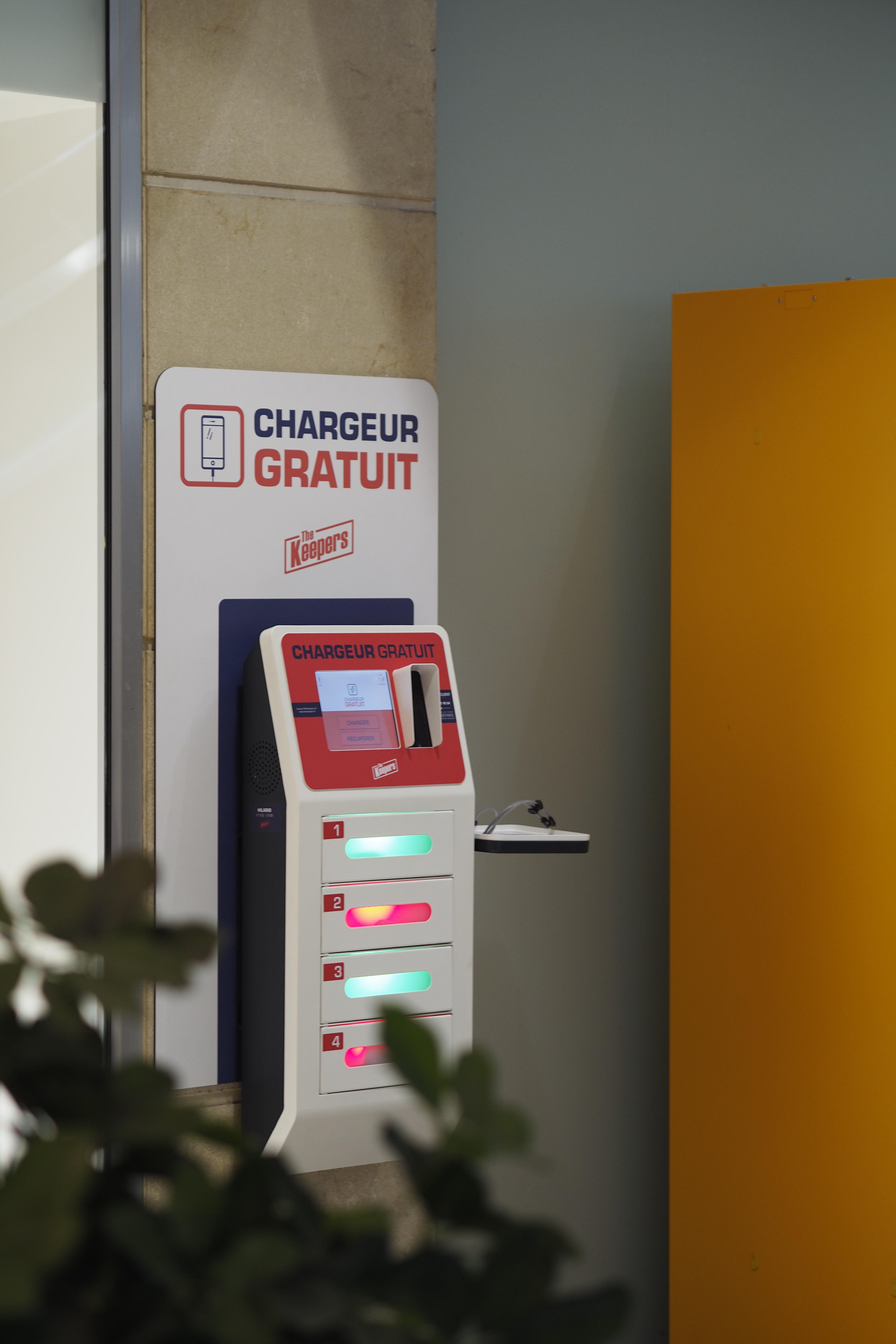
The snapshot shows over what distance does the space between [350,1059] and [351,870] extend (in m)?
0.34

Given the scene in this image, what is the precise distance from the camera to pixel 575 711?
3.28 m

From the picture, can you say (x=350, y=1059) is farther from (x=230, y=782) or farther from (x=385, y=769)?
(x=230, y=782)

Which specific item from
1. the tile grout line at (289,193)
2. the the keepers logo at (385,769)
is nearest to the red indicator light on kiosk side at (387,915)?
the the keepers logo at (385,769)

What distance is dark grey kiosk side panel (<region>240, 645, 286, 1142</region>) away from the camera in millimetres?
2389

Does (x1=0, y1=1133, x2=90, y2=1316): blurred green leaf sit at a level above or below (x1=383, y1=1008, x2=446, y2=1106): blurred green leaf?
below

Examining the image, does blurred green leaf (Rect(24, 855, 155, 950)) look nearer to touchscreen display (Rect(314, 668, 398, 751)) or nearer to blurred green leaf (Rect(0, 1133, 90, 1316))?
blurred green leaf (Rect(0, 1133, 90, 1316))

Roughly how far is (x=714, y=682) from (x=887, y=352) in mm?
823

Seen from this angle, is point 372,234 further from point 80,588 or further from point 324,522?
point 80,588

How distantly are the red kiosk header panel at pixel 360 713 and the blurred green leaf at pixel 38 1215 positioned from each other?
1.97 m

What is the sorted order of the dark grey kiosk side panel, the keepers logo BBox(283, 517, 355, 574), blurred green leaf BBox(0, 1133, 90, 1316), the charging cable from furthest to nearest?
1. the keepers logo BBox(283, 517, 355, 574)
2. the charging cable
3. the dark grey kiosk side panel
4. blurred green leaf BBox(0, 1133, 90, 1316)

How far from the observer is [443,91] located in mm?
3100

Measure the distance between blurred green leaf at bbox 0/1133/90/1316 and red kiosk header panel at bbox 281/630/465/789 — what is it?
1.97 m

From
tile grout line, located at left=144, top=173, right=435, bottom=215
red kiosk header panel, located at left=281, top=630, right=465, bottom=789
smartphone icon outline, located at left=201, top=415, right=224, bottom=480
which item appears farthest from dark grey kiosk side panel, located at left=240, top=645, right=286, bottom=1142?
tile grout line, located at left=144, top=173, right=435, bottom=215

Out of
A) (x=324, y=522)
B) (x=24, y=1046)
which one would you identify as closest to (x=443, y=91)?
(x=324, y=522)
